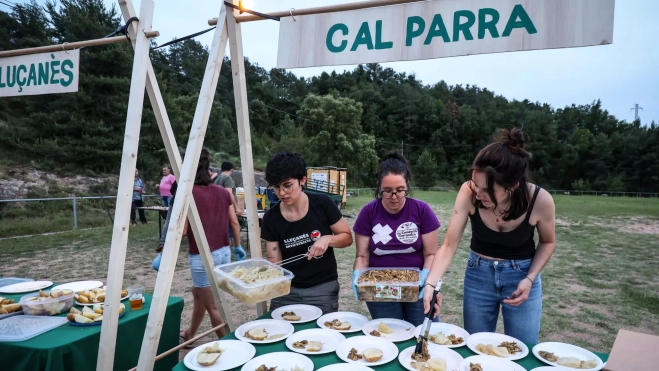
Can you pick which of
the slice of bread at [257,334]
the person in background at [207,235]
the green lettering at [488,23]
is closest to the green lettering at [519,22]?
the green lettering at [488,23]

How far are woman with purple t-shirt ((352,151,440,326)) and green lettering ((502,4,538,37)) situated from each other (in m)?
0.93

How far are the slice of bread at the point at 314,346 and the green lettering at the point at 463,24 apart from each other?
1554mm

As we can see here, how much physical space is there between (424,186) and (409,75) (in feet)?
134

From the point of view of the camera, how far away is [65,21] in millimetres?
18266

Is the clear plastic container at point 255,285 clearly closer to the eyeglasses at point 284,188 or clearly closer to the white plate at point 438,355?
the eyeglasses at point 284,188

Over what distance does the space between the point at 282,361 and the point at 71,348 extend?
3.79 feet

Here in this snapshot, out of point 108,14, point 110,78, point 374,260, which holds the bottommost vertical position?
point 374,260

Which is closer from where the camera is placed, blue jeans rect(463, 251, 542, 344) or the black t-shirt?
blue jeans rect(463, 251, 542, 344)

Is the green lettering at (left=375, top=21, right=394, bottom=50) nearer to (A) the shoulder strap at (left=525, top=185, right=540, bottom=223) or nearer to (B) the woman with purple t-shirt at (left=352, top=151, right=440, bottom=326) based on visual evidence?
(B) the woman with purple t-shirt at (left=352, top=151, right=440, bottom=326)

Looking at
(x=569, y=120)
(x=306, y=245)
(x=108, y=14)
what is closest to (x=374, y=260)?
(x=306, y=245)

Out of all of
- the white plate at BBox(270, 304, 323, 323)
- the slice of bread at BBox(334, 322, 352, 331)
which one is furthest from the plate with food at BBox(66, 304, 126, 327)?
the slice of bread at BBox(334, 322, 352, 331)

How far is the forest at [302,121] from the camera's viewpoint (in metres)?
17.7

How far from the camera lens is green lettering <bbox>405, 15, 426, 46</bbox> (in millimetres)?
1736

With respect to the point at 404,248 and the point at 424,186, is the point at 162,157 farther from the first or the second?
the point at 424,186
